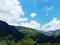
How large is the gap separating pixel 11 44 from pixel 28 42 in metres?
45.3

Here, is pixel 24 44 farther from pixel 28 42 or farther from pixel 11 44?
pixel 11 44

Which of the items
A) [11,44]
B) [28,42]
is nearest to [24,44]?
[28,42]

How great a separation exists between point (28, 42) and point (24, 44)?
4.23 meters

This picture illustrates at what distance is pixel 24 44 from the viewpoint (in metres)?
158

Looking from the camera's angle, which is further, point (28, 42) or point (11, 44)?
point (11, 44)

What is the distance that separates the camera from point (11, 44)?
7785 inches

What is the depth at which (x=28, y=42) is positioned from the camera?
156625 mm

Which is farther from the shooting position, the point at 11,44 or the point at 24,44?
the point at 11,44

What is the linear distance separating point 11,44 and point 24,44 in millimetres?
42076
